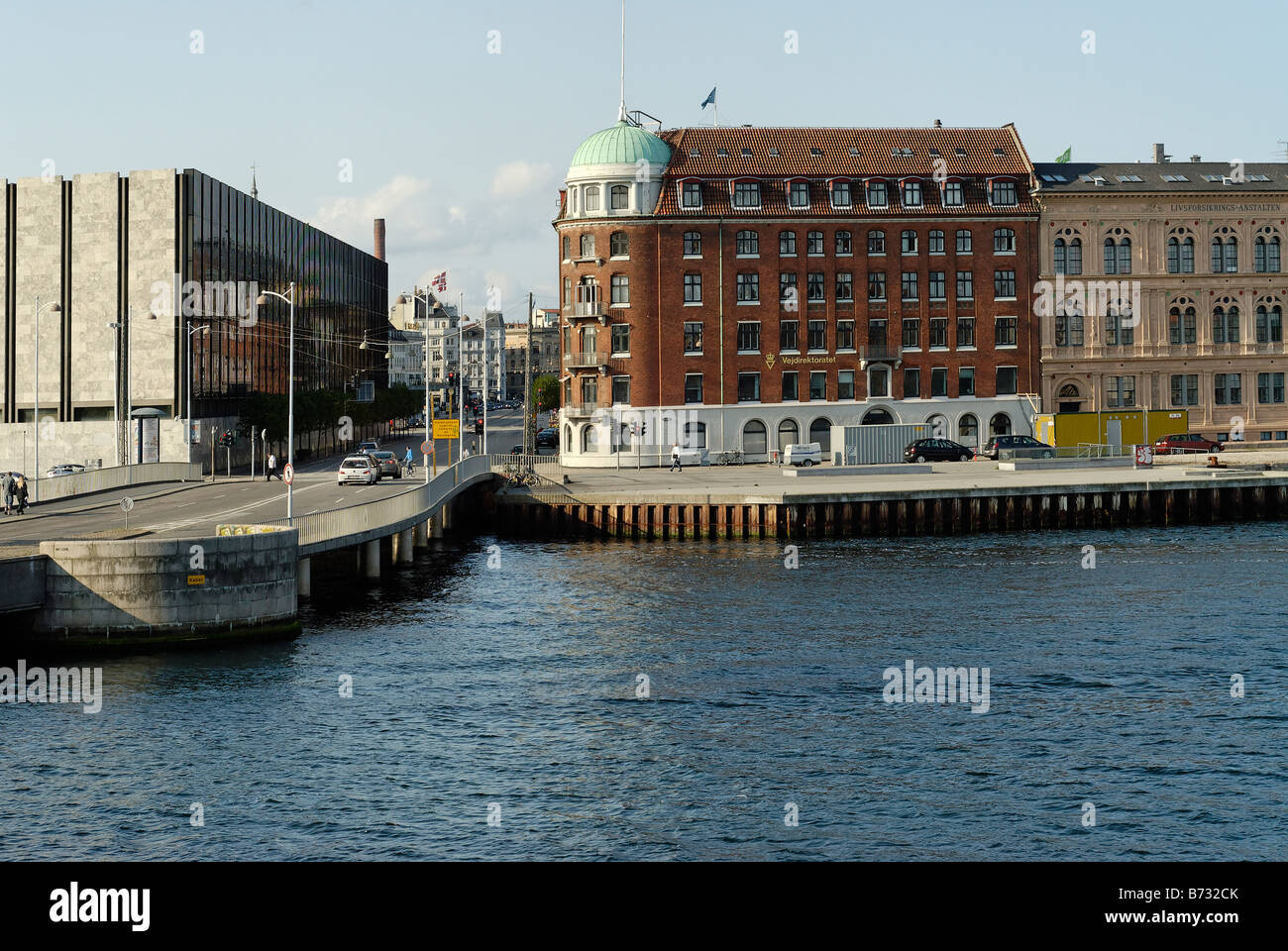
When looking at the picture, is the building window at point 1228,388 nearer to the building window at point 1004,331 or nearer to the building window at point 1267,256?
the building window at point 1267,256

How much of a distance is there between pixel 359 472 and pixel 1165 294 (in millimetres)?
61755

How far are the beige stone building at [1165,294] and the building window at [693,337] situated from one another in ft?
80.9

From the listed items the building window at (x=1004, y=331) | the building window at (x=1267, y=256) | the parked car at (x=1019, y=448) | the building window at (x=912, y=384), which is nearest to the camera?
the parked car at (x=1019, y=448)

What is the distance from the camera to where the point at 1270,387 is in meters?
107

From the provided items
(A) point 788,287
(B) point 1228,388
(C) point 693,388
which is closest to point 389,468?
(C) point 693,388

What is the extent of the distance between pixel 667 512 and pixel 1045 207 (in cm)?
4304

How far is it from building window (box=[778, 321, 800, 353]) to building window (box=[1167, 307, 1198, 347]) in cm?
2800

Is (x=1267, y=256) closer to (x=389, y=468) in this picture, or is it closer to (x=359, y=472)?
(x=389, y=468)

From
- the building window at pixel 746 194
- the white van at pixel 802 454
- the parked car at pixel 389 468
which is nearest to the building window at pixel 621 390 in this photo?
the white van at pixel 802 454

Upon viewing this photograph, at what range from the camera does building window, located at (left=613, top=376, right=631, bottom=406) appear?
100125 millimetres

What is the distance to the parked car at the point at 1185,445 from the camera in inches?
3851

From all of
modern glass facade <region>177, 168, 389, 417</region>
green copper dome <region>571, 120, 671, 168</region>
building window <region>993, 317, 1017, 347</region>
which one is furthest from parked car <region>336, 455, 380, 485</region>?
building window <region>993, 317, 1017, 347</region>

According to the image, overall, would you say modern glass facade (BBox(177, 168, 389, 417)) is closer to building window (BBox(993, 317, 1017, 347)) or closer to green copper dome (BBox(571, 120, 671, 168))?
green copper dome (BBox(571, 120, 671, 168))
